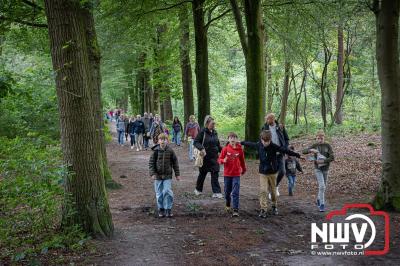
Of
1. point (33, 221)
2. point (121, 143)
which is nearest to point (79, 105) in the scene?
point (33, 221)

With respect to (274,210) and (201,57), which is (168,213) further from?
(201,57)

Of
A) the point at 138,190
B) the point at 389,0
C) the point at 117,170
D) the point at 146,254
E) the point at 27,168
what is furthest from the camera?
the point at 117,170

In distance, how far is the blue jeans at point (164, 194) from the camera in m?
8.97

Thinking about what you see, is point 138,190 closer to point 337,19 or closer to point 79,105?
point 79,105

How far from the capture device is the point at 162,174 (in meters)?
9.05

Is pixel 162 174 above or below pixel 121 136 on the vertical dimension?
below

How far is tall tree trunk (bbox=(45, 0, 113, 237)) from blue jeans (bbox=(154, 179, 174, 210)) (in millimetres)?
2002

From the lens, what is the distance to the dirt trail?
6.41 m

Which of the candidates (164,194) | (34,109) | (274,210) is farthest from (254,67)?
(164,194)

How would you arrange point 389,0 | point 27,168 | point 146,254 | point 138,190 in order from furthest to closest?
point 138,190, point 389,0, point 146,254, point 27,168

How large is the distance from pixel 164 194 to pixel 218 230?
5.20ft

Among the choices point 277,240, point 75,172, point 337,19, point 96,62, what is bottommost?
point 277,240

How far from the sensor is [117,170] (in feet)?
53.2

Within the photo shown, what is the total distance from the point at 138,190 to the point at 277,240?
5.68 metres
